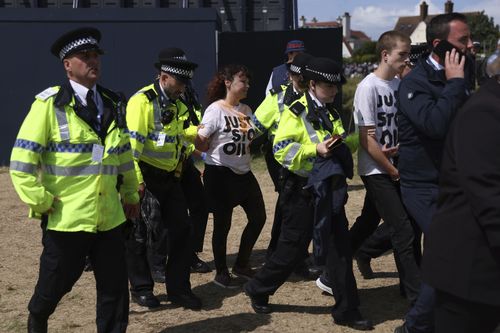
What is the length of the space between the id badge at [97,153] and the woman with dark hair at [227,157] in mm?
1761

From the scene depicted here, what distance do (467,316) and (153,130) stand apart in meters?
3.13

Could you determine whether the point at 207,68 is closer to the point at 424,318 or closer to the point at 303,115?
the point at 303,115

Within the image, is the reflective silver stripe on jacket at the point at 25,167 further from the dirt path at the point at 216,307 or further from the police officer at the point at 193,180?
the police officer at the point at 193,180

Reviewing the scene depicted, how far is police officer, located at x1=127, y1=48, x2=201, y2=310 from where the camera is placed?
218 inches

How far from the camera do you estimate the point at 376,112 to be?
5.38 meters

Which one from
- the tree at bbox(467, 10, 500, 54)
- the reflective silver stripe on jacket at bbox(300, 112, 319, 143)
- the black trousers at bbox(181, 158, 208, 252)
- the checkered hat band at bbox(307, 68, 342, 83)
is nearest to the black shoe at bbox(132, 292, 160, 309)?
the black trousers at bbox(181, 158, 208, 252)

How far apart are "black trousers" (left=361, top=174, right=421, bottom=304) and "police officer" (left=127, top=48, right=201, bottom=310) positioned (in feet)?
4.91

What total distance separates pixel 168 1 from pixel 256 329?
1233 centimetres

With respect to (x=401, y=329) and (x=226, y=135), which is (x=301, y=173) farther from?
(x=401, y=329)

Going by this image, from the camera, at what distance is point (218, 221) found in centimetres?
629

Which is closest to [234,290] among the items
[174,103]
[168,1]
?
[174,103]

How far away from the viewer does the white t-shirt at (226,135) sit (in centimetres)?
609

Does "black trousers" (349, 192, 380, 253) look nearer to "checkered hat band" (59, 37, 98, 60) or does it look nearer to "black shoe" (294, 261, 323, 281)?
"black shoe" (294, 261, 323, 281)

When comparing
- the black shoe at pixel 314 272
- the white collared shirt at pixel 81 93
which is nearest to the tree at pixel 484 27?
the black shoe at pixel 314 272
